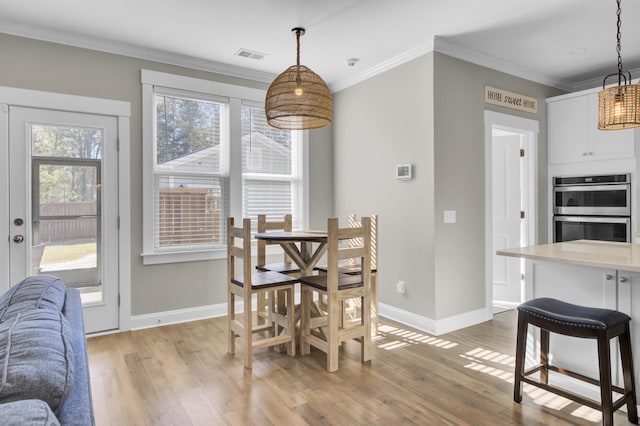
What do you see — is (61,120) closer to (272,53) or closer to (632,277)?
(272,53)

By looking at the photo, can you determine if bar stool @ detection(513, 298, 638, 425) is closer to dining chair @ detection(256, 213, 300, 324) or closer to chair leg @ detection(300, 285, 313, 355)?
chair leg @ detection(300, 285, 313, 355)

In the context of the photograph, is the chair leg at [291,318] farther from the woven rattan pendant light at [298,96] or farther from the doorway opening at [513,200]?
the doorway opening at [513,200]

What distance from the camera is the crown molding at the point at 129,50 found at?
3225 millimetres

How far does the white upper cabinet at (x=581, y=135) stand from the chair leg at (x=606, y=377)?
3.04m

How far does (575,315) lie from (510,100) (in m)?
2.89

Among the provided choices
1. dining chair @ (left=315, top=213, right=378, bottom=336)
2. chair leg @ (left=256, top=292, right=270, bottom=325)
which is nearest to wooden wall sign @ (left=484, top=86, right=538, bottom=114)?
dining chair @ (left=315, top=213, right=378, bottom=336)

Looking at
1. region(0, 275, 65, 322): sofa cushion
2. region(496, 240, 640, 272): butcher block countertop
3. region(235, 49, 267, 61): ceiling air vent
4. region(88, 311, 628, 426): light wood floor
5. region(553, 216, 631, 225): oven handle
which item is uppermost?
region(235, 49, 267, 61): ceiling air vent

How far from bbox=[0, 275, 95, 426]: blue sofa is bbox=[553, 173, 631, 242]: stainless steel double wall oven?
4766mm

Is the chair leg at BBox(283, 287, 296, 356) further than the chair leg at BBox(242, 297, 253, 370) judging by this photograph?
Yes

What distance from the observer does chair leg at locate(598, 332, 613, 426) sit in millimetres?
1872

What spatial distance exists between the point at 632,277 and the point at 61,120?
4.36 meters

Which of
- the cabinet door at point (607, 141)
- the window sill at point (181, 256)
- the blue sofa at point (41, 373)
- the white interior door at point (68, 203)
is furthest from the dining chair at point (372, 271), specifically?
the cabinet door at point (607, 141)

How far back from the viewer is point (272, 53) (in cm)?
383

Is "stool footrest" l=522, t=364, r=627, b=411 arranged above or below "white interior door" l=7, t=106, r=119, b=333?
below
